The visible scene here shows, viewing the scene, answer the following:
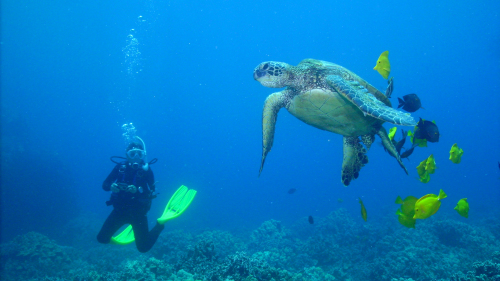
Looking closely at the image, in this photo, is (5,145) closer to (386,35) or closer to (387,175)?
(387,175)

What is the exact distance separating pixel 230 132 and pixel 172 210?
366 ft

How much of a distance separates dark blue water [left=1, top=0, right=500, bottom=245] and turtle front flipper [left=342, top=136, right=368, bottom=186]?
3484 centimetres

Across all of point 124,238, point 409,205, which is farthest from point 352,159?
point 124,238

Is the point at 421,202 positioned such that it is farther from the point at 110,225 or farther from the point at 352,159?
the point at 110,225

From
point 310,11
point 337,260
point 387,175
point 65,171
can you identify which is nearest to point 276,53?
point 310,11

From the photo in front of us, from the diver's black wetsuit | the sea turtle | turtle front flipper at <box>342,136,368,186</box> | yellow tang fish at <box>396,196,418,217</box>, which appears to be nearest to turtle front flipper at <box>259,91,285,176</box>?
the sea turtle

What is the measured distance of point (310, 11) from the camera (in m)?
79.2

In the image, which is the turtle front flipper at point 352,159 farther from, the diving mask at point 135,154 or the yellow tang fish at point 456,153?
the diving mask at point 135,154

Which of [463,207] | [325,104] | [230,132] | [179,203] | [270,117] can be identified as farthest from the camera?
[230,132]

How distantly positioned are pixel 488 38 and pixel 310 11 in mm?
66808

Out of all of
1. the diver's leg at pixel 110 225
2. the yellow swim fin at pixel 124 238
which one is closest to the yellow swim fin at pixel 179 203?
the yellow swim fin at pixel 124 238

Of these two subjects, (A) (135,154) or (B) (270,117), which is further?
(A) (135,154)

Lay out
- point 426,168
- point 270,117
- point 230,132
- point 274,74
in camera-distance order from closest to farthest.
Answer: point 274,74 → point 426,168 → point 270,117 → point 230,132

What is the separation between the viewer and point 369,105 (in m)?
2.78
